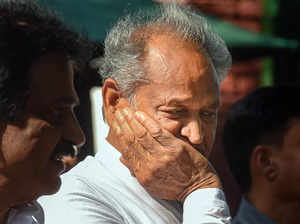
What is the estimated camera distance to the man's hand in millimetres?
2080

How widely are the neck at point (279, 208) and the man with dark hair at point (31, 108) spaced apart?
1005mm

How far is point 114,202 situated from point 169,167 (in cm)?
24

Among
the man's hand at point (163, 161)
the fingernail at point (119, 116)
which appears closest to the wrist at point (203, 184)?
the man's hand at point (163, 161)

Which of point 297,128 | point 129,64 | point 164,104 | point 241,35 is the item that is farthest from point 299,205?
point 241,35

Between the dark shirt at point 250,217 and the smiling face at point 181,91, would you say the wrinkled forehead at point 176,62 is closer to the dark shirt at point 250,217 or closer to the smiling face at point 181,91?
the smiling face at point 181,91

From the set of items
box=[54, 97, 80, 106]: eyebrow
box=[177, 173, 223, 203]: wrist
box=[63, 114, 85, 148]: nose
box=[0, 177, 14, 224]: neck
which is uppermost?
box=[54, 97, 80, 106]: eyebrow

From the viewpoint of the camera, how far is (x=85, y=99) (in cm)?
365

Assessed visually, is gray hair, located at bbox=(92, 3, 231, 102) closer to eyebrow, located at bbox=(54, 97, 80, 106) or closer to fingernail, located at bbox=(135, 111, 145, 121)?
fingernail, located at bbox=(135, 111, 145, 121)

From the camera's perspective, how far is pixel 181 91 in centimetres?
222

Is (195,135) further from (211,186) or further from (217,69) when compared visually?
(217,69)

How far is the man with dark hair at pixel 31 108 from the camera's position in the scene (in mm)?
1776

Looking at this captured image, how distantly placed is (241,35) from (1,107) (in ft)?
8.69

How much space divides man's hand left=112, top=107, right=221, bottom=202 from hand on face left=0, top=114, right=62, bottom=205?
14.9 inches

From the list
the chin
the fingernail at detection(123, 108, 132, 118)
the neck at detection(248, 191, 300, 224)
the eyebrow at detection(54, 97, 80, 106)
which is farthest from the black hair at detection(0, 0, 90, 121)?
the neck at detection(248, 191, 300, 224)
